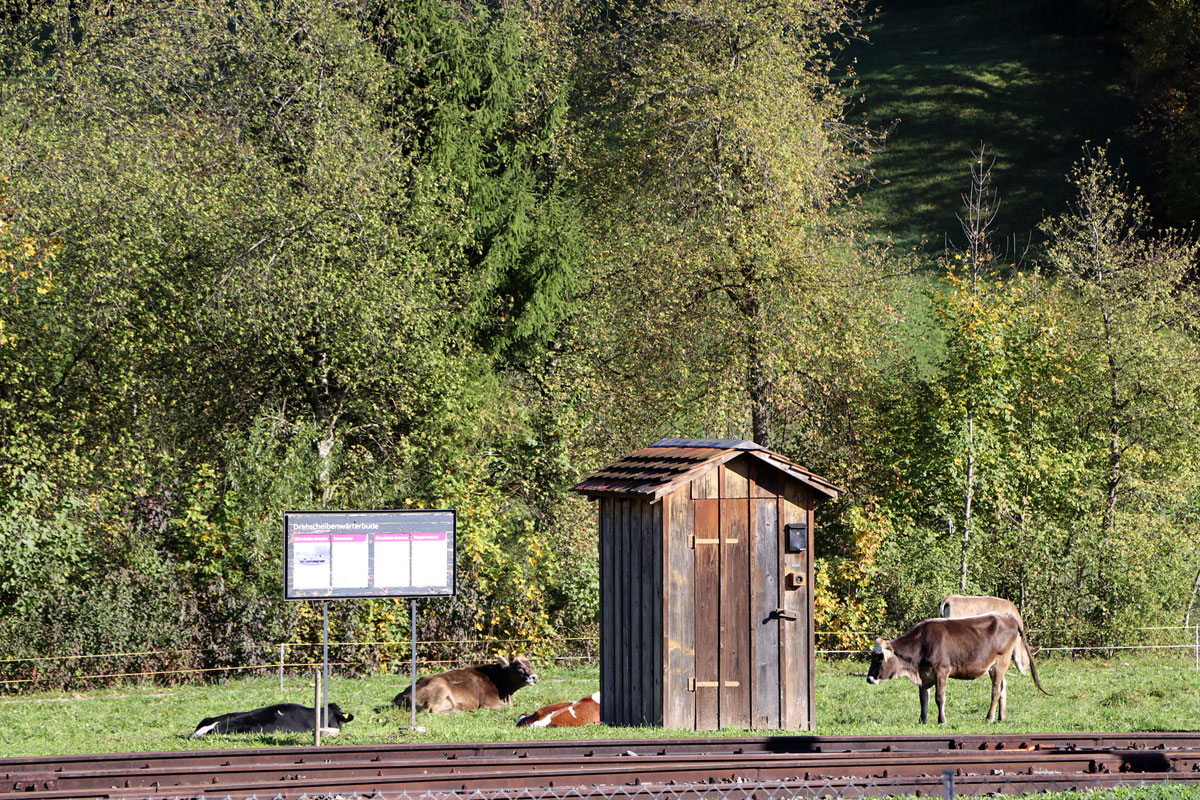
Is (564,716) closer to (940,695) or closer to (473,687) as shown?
(473,687)

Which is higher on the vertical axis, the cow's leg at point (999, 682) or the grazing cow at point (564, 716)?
the cow's leg at point (999, 682)

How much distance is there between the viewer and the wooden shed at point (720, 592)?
1397 cm

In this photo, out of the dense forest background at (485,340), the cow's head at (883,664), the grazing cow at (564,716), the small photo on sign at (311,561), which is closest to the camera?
the small photo on sign at (311,561)

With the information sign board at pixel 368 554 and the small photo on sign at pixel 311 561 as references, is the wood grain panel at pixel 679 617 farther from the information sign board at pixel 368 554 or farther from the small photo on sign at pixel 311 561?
the small photo on sign at pixel 311 561

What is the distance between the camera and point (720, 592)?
1410 cm

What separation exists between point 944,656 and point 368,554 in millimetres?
7197

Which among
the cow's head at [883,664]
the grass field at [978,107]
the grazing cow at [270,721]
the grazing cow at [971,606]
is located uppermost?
the grass field at [978,107]

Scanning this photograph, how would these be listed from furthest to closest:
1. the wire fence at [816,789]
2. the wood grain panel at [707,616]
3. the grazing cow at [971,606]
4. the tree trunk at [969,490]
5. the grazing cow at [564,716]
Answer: the tree trunk at [969,490]
the grazing cow at [971,606]
the grazing cow at [564,716]
the wood grain panel at [707,616]
the wire fence at [816,789]

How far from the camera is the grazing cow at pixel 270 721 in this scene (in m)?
13.6

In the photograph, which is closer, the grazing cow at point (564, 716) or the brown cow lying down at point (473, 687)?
the grazing cow at point (564, 716)

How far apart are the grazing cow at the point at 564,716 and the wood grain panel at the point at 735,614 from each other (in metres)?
1.90

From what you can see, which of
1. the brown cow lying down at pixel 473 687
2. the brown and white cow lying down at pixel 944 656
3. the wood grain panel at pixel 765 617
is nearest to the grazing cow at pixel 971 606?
the brown and white cow lying down at pixel 944 656

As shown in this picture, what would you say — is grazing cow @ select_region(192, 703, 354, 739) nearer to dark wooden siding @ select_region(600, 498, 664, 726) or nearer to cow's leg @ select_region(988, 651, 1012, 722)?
dark wooden siding @ select_region(600, 498, 664, 726)

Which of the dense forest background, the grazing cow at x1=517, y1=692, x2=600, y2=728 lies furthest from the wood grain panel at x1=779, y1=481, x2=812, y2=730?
the dense forest background
